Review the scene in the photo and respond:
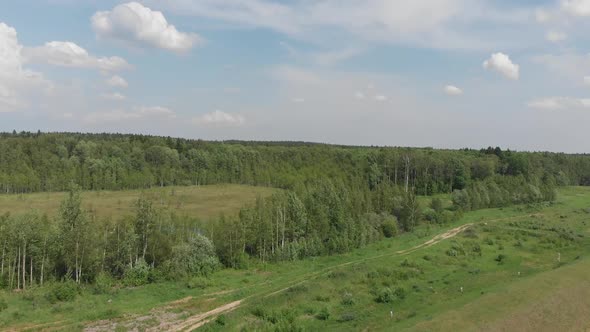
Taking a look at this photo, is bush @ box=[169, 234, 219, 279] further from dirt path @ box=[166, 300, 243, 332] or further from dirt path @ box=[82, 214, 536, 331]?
dirt path @ box=[166, 300, 243, 332]

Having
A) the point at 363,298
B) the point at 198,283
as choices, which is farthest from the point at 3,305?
the point at 363,298

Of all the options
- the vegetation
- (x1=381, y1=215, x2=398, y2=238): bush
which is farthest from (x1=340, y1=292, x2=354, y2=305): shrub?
(x1=381, y1=215, x2=398, y2=238): bush

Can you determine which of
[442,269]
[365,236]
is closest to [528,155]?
[365,236]

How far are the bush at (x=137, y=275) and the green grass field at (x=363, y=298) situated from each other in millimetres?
2551

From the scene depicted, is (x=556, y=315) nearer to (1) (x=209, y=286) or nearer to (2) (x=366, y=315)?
(2) (x=366, y=315)

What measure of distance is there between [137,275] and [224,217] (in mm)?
18968

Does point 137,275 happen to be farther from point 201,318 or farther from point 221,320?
point 221,320

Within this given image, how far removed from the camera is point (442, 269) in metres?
51.0

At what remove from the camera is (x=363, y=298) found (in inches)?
1610

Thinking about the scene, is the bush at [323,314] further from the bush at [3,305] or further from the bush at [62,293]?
the bush at [3,305]

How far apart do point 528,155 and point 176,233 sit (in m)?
142

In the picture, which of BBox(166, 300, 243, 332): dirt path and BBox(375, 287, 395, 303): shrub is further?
BBox(375, 287, 395, 303): shrub

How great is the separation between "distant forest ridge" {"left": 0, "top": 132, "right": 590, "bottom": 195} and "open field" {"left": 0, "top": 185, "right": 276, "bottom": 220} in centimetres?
792

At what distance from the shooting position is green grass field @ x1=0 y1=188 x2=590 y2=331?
32750 mm
